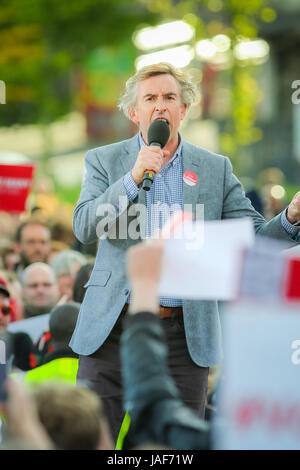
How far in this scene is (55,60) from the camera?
18.8 m

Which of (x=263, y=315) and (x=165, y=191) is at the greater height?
(x=165, y=191)

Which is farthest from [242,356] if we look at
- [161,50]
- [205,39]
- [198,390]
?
[161,50]

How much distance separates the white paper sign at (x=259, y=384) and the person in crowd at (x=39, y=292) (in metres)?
4.41

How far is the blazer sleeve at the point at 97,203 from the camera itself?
318cm

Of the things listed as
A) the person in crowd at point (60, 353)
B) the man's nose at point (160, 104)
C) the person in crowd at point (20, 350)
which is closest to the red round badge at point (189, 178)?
the man's nose at point (160, 104)

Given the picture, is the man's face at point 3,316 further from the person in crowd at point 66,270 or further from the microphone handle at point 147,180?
the microphone handle at point 147,180

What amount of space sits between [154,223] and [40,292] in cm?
308

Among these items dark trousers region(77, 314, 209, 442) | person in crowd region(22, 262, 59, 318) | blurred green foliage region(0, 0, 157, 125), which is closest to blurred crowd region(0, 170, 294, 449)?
person in crowd region(22, 262, 59, 318)

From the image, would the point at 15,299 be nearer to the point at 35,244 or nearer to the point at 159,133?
the point at 35,244

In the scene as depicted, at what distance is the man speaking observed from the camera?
333 cm

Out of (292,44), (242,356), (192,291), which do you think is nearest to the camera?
(242,356)

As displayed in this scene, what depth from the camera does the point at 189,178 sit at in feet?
11.5
